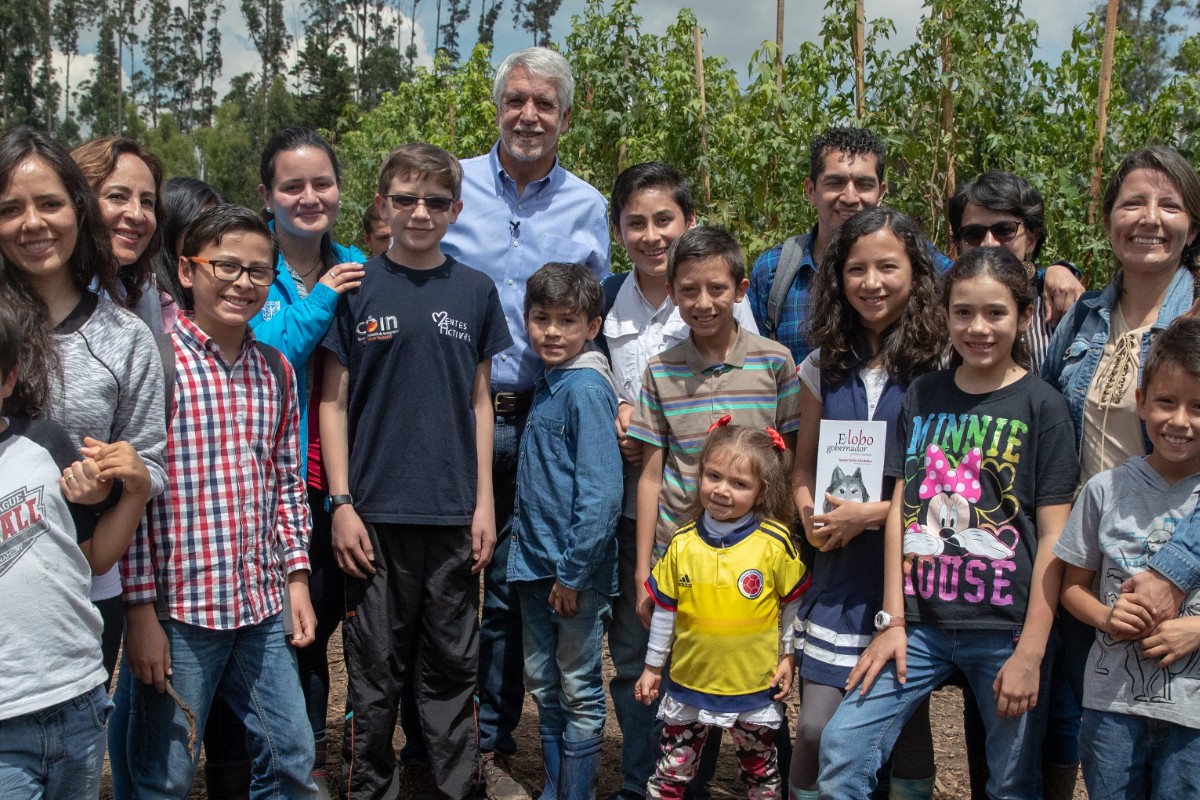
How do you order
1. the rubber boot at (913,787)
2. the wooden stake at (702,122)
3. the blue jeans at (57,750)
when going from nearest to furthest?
the blue jeans at (57,750) → the rubber boot at (913,787) → the wooden stake at (702,122)

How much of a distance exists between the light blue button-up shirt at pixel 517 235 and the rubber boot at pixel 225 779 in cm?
150

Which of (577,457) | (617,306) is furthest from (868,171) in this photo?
(577,457)

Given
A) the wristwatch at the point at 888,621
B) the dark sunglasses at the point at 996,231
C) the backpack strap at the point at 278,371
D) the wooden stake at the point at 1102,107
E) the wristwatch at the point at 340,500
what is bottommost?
the wristwatch at the point at 888,621

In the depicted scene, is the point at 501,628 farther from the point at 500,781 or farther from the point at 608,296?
the point at 608,296

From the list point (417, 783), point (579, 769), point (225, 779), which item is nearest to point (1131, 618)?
point (579, 769)

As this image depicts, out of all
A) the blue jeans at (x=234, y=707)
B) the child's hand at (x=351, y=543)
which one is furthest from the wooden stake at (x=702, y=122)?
the blue jeans at (x=234, y=707)

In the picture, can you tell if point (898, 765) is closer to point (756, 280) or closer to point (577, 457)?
point (577, 457)

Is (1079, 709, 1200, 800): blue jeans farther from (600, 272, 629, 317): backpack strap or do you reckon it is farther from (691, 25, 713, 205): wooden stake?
(691, 25, 713, 205): wooden stake

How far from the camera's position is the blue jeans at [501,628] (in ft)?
11.8

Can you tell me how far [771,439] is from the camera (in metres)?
2.98

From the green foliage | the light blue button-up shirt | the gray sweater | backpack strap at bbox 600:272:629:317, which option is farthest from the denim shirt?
the green foliage

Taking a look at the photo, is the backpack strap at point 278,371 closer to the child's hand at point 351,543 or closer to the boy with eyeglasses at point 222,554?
the boy with eyeglasses at point 222,554

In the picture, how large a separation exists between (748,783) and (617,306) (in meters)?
1.61

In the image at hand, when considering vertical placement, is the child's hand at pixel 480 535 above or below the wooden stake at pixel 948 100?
below
